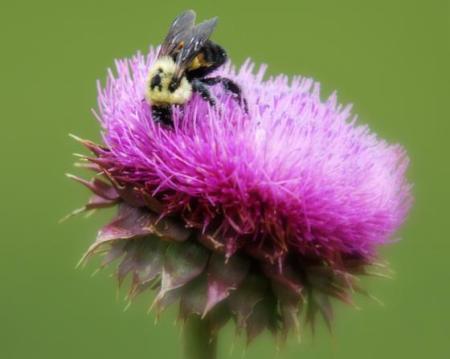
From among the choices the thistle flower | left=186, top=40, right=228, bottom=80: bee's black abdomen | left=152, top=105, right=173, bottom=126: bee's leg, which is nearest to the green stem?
the thistle flower

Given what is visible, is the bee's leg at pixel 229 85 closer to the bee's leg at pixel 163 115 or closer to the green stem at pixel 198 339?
the bee's leg at pixel 163 115

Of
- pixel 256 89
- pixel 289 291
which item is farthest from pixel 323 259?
pixel 256 89

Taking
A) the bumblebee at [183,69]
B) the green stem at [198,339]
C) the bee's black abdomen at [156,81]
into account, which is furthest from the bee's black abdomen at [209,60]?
the green stem at [198,339]

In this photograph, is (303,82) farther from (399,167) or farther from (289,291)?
(289,291)

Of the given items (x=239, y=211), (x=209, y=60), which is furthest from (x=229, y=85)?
(x=239, y=211)

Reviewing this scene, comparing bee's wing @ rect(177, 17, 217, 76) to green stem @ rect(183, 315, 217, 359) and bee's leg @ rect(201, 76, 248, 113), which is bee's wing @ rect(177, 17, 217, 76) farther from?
green stem @ rect(183, 315, 217, 359)
